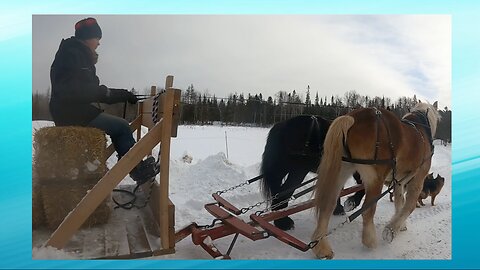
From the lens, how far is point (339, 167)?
2633 millimetres

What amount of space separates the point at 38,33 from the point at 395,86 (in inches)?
97.2

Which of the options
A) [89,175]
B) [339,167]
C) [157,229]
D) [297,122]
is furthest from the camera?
[297,122]

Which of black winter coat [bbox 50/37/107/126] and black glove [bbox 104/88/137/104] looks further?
black glove [bbox 104/88/137/104]

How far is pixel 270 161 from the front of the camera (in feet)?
10.3

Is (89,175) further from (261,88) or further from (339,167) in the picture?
(339,167)

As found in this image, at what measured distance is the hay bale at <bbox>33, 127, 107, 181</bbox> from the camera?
2.21 m

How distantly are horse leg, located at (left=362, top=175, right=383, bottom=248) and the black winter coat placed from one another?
1950mm

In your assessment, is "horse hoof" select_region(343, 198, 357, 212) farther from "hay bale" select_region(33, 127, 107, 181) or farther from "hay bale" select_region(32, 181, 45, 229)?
"hay bale" select_region(32, 181, 45, 229)

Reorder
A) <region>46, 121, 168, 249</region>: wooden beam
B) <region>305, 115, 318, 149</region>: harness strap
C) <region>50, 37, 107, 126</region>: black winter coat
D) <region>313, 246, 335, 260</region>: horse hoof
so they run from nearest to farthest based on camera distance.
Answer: <region>46, 121, 168, 249</region>: wooden beam → <region>50, 37, 107, 126</region>: black winter coat → <region>313, 246, 335, 260</region>: horse hoof → <region>305, 115, 318, 149</region>: harness strap

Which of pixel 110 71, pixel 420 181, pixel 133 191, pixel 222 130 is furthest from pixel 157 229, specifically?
pixel 420 181

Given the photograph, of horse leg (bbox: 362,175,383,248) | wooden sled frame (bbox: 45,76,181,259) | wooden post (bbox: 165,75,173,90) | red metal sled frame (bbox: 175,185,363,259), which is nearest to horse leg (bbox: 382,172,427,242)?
horse leg (bbox: 362,175,383,248)

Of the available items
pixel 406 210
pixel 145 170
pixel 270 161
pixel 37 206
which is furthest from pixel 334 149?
pixel 37 206

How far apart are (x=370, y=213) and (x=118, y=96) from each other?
6.47ft

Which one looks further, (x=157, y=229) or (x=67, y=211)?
(x=157, y=229)
